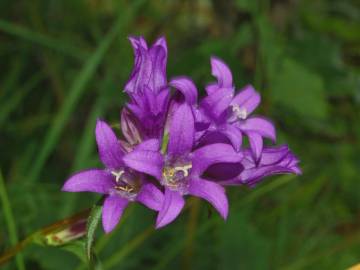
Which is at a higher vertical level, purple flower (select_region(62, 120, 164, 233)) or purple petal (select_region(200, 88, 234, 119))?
purple petal (select_region(200, 88, 234, 119))

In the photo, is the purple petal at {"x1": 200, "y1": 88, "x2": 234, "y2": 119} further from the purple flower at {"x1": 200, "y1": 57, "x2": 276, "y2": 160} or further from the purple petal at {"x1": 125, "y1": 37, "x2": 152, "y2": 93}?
the purple petal at {"x1": 125, "y1": 37, "x2": 152, "y2": 93}

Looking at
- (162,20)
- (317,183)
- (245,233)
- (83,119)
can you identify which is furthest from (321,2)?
(245,233)

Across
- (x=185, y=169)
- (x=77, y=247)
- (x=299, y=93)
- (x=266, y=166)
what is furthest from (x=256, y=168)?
(x=299, y=93)

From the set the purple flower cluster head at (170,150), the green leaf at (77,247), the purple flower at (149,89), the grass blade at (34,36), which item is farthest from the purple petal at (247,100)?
the grass blade at (34,36)

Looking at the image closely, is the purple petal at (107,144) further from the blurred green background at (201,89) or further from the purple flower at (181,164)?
the blurred green background at (201,89)

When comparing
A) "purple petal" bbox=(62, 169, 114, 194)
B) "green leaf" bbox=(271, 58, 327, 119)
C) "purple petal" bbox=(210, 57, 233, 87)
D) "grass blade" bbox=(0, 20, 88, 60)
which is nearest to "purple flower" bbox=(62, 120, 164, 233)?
"purple petal" bbox=(62, 169, 114, 194)

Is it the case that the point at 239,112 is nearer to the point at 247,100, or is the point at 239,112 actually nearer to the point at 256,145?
the point at 247,100
